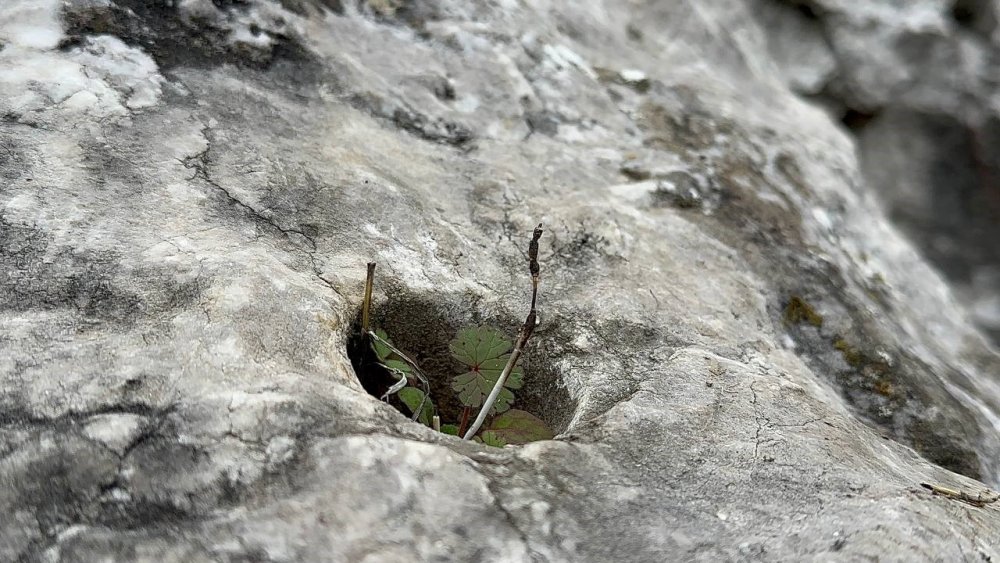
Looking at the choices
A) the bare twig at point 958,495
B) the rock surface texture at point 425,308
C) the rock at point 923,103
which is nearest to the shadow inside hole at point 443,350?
the rock surface texture at point 425,308

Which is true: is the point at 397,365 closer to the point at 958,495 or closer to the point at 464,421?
the point at 464,421

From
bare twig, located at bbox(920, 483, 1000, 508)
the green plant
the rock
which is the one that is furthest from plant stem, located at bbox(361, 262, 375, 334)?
the rock

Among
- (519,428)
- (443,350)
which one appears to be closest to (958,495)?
(519,428)

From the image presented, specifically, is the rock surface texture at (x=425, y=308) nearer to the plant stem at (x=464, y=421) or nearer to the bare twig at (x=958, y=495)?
the bare twig at (x=958, y=495)

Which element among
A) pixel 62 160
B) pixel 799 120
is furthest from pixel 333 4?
pixel 799 120

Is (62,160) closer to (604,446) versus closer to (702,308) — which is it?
(604,446)

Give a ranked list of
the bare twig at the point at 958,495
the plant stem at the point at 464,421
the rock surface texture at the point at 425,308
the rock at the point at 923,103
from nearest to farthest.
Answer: the rock surface texture at the point at 425,308
the bare twig at the point at 958,495
the plant stem at the point at 464,421
the rock at the point at 923,103

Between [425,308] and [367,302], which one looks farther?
[425,308]
